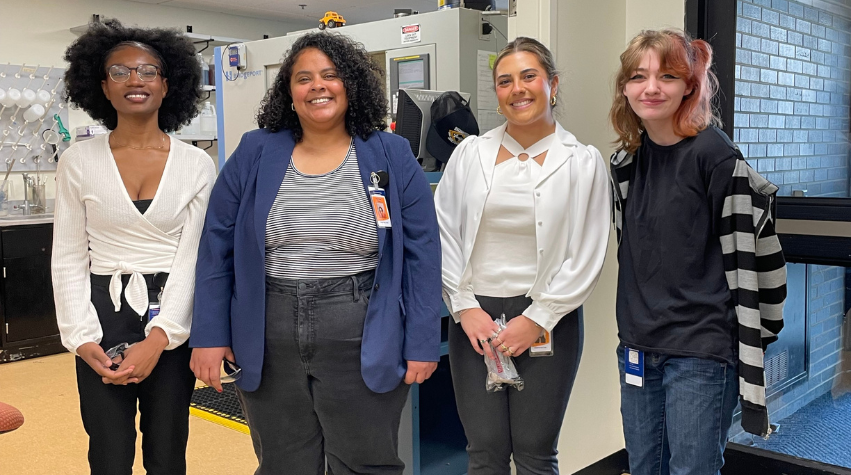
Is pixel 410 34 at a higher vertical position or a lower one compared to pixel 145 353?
higher

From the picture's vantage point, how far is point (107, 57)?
1.81 metres

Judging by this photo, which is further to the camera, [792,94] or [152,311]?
[792,94]

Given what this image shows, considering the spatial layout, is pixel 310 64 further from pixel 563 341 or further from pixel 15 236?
pixel 15 236

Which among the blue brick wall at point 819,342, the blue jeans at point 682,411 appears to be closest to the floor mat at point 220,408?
the blue jeans at point 682,411

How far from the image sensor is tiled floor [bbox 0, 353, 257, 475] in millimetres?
→ 2979

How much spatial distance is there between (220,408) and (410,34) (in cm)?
204

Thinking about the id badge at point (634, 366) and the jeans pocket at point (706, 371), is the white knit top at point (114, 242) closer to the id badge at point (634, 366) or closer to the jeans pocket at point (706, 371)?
the id badge at point (634, 366)

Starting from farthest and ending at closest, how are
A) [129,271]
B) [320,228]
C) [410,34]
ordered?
[410,34], [129,271], [320,228]

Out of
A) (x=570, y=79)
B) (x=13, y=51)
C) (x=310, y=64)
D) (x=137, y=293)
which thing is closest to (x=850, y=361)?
(x=570, y=79)

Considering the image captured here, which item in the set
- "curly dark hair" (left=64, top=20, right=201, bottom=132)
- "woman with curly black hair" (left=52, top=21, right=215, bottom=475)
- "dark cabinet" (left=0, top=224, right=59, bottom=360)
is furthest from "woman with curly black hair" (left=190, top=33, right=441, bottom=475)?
"dark cabinet" (left=0, top=224, right=59, bottom=360)

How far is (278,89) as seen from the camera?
1747 mm

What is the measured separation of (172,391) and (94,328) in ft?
0.76

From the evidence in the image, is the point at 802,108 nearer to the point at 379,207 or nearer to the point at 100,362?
the point at 379,207

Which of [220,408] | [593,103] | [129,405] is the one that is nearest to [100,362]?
[129,405]
